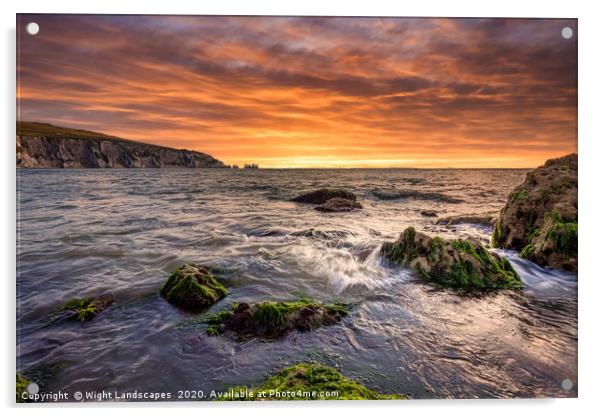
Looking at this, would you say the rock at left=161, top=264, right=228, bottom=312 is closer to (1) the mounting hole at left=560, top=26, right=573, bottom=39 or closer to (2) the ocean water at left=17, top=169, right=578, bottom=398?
(2) the ocean water at left=17, top=169, right=578, bottom=398

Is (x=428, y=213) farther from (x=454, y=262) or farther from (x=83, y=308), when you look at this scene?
(x=83, y=308)

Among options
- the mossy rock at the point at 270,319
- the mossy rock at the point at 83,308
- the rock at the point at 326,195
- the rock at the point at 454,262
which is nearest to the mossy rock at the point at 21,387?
the mossy rock at the point at 83,308

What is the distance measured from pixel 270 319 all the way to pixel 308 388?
0.80 metres

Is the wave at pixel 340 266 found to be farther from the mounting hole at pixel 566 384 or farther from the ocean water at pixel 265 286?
the mounting hole at pixel 566 384

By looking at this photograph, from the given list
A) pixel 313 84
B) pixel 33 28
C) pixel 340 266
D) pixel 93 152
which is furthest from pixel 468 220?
pixel 33 28

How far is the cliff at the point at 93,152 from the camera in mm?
4156

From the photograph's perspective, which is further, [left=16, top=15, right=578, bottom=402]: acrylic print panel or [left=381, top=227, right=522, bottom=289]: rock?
[left=381, top=227, right=522, bottom=289]: rock

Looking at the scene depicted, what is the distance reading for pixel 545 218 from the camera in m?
4.95

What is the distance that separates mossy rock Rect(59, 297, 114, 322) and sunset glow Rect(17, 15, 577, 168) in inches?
88.6

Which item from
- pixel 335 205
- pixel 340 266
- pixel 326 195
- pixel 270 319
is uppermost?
pixel 326 195

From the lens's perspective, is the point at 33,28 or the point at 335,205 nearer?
the point at 33,28

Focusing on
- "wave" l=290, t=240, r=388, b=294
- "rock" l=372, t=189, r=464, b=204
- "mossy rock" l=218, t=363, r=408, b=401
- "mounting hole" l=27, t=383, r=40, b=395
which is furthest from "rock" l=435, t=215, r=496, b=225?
"mounting hole" l=27, t=383, r=40, b=395

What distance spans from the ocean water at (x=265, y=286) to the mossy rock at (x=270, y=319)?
0.39 feet

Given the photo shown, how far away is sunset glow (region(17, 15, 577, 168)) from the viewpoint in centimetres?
432
